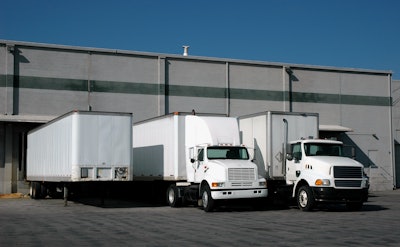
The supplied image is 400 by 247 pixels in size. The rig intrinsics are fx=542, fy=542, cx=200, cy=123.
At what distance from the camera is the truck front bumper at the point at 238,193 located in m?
20.4

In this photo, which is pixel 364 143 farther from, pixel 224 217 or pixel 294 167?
pixel 224 217

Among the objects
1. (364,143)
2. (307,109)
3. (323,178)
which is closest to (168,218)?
(323,178)

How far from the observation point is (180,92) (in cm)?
3625

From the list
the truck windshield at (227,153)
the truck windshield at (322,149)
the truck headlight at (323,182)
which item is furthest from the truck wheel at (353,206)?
the truck windshield at (227,153)

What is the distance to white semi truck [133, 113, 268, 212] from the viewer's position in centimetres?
2066

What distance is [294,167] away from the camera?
21.9m

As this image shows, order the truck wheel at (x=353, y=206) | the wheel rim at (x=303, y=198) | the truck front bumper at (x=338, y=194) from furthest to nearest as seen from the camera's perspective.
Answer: the truck wheel at (x=353, y=206), the wheel rim at (x=303, y=198), the truck front bumper at (x=338, y=194)

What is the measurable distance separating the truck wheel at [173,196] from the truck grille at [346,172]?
6.81m

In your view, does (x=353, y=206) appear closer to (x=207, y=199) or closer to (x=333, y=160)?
(x=333, y=160)

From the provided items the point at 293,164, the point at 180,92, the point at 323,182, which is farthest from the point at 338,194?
the point at 180,92

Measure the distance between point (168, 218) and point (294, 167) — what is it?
6459 millimetres

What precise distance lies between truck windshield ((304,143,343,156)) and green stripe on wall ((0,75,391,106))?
15.7 m

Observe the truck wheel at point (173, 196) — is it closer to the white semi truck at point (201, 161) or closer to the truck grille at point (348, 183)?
the white semi truck at point (201, 161)

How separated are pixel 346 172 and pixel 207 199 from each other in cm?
535
